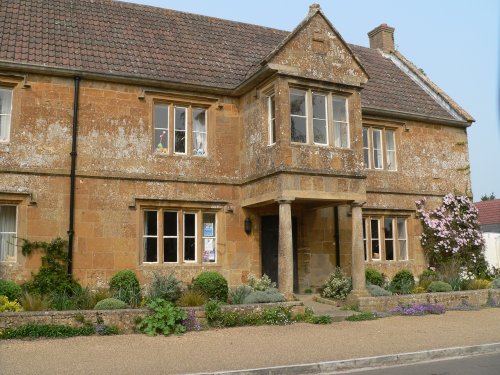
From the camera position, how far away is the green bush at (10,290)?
40.9 feet

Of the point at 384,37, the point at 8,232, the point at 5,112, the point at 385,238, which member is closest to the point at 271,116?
the point at 385,238

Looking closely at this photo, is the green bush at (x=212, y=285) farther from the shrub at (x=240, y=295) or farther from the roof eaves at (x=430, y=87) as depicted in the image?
the roof eaves at (x=430, y=87)

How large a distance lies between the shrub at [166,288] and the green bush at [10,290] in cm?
311

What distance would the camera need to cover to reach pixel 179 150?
630 inches

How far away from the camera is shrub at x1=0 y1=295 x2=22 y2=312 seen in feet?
37.8

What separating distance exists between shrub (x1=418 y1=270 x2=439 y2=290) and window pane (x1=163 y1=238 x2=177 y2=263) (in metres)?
7.92

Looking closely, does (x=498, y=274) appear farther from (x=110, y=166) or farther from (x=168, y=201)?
(x=110, y=166)

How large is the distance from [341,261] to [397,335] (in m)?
6.03

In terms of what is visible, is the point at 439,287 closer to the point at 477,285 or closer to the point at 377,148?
the point at 477,285

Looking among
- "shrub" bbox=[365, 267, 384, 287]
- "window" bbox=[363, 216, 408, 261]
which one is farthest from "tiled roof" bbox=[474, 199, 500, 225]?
"shrub" bbox=[365, 267, 384, 287]

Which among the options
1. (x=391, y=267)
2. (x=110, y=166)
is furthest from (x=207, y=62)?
(x=391, y=267)

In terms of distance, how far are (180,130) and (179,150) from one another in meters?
0.61

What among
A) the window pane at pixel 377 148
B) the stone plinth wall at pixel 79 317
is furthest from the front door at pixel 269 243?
the stone plinth wall at pixel 79 317

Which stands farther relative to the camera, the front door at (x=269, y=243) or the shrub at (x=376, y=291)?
the front door at (x=269, y=243)
